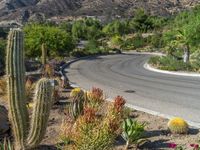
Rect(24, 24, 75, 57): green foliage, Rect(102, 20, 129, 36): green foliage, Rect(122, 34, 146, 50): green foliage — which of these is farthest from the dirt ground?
Rect(102, 20, 129, 36): green foliage

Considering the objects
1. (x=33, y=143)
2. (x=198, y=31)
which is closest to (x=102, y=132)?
(x=33, y=143)

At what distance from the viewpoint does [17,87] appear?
9.64m

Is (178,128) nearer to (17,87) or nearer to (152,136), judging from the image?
(152,136)

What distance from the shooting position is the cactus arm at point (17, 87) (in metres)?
9.63

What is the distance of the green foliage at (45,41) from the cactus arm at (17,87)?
130 feet

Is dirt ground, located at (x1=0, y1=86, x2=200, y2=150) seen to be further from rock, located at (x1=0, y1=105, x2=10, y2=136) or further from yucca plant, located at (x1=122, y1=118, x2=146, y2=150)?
rock, located at (x1=0, y1=105, x2=10, y2=136)

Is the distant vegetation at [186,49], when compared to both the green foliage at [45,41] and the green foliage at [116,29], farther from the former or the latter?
the green foliage at [116,29]

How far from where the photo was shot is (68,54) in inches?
2633

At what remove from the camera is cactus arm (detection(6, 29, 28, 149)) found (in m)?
9.63

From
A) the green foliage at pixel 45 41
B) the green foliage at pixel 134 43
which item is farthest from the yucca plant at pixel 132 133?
the green foliage at pixel 134 43

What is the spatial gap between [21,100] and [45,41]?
44.3 meters

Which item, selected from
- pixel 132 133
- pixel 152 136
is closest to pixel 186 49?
pixel 152 136

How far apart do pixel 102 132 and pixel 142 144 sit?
2.99 metres

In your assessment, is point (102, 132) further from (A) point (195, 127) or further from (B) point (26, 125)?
(A) point (195, 127)
